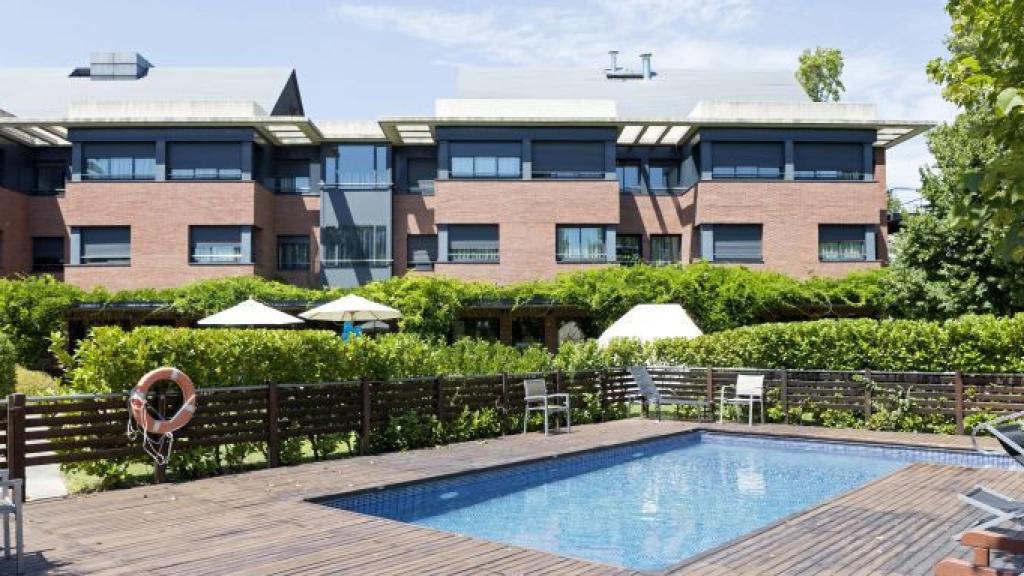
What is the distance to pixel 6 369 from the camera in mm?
16906

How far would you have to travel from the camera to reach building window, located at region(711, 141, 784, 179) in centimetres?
3175

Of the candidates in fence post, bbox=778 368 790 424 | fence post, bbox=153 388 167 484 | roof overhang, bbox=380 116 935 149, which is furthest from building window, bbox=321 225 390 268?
fence post, bbox=153 388 167 484

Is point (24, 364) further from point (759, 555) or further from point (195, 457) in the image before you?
point (759, 555)

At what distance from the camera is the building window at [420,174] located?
34.0m

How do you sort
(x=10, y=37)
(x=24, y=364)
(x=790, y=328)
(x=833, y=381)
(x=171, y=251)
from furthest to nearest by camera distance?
(x=171, y=251) → (x=24, y=364) → (x=10, y=37) → (x=790, y=328) → (x=833, y=381)

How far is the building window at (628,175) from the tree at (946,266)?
39.2 feet

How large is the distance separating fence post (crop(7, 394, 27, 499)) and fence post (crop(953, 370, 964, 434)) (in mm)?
13152

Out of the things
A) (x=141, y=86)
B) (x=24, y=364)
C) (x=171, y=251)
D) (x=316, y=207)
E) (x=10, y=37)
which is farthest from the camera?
(x=141, y=86)

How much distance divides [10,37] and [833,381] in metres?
19.7

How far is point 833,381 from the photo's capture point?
15.2 meters

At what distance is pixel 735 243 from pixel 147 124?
2160cm

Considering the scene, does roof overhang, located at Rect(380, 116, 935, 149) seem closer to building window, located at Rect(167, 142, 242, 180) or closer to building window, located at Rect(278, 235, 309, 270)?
building window, located at Rect(278, 235, 309, 270)

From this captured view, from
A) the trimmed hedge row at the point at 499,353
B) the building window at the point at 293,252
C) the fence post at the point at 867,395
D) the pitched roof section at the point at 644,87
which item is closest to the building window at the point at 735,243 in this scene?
the pitched roof section at the point at 644,87

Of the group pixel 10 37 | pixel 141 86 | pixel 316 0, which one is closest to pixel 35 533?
pixel 316 0
